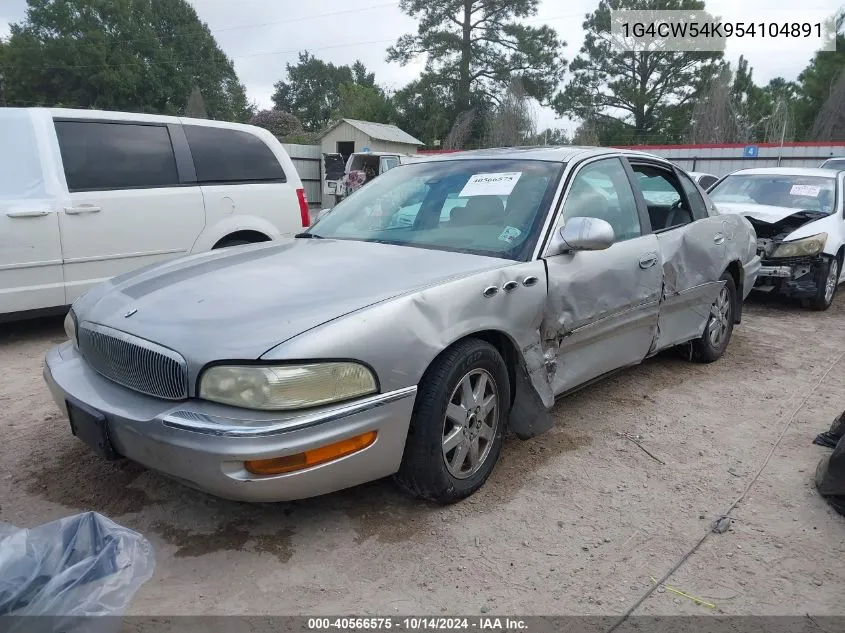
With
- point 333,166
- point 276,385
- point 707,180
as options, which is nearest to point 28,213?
point 276,385

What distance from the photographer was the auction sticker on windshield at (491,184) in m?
3.50

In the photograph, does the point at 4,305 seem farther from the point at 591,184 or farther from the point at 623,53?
the point at 623,53

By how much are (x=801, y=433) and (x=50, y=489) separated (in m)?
3.94

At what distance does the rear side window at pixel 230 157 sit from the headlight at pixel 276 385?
398 cm

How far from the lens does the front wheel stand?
273 inches

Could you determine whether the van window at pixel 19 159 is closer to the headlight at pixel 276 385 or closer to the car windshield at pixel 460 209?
the car windshield at pixel 460 209

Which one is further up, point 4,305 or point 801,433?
point 4,305

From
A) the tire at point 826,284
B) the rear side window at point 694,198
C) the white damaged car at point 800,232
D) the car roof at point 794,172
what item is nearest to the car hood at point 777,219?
the white damaged car at point 800,232

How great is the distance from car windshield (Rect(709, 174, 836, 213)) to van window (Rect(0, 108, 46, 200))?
7.29 metres

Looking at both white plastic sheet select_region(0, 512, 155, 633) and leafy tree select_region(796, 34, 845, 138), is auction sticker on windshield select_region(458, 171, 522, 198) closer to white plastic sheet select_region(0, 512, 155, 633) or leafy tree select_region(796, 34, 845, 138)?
white plastic sheet select_region(0, 512, 155, 633)

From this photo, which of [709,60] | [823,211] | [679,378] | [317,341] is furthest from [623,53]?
[317,341]

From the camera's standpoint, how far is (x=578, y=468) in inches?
130

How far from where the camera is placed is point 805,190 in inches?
305

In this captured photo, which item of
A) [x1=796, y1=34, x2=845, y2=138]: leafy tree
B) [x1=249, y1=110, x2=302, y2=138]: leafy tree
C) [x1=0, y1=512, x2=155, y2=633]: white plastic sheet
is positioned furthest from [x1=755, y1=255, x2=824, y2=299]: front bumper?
[x1=249, y1=110, x2=302, y2=138]: leafy tree
